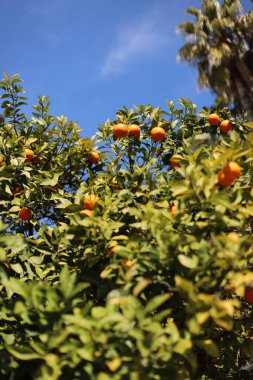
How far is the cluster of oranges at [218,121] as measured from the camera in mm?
4059

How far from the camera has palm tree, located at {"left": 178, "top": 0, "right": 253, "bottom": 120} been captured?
28.2ft

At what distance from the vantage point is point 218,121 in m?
4.11

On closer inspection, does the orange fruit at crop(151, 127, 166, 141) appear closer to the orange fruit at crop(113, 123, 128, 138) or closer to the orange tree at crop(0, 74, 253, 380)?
the orange tree at crop(0, 74, 253, 380)

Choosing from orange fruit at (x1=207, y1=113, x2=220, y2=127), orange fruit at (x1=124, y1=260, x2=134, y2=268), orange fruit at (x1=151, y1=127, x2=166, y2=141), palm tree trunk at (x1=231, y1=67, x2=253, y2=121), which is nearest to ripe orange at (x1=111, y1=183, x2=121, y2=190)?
orange fruit at (x1=151, y1=127, x2=166, y2=141)

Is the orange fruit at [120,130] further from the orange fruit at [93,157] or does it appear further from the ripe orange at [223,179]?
the ripe orange at [223,179]

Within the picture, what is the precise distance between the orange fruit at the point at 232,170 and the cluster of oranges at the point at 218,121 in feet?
7.24

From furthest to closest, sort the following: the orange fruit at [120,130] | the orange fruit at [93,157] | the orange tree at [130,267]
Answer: the orange fruit at [93,157] → the orange fruit at [120,130] → the orange tree at [130,267]

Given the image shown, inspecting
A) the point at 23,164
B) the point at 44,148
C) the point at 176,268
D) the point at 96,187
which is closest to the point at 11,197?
the point at 23,164

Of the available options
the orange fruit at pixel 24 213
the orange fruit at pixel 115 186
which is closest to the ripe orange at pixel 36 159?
the orange fruit at pixel 24 213

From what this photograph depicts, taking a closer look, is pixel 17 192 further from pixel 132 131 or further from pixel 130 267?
pixel 130 267

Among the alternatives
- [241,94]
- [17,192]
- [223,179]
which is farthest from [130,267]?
[241,94]

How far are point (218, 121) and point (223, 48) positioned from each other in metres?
5.49

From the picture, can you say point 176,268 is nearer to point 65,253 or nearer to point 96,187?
point 65,253

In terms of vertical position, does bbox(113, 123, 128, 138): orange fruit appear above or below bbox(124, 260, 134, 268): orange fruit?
above
